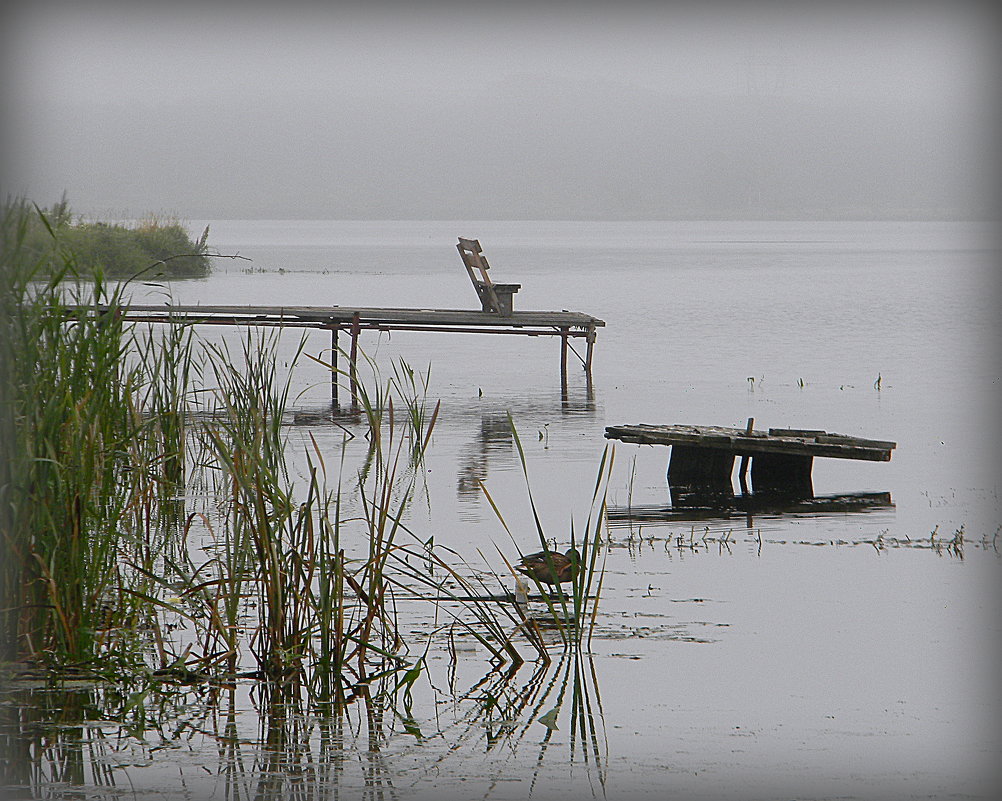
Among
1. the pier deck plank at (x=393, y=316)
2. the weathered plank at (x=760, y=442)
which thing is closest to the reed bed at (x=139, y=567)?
the weathered plank at (x=760, y=442)

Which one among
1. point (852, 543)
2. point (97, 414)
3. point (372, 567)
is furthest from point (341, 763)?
point (852, 543)

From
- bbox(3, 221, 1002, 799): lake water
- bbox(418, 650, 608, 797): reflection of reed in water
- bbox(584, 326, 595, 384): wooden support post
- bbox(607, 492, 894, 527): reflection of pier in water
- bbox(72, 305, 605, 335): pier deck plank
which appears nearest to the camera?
bbox(3, 221, 1002, 799): lake water

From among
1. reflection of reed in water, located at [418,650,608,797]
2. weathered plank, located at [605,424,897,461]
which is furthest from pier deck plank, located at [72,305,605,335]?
reflection of reed in water, located at [418,650,608,797]

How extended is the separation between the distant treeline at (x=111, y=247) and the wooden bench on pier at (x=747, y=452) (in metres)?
3.30

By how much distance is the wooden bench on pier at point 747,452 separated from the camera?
8883mm

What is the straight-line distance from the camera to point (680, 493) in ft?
29.6

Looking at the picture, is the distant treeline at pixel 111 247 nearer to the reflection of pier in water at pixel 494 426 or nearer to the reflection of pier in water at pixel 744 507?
the reflection of pier in water at pixel 494 426

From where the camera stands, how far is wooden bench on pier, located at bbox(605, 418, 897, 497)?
8.88 m

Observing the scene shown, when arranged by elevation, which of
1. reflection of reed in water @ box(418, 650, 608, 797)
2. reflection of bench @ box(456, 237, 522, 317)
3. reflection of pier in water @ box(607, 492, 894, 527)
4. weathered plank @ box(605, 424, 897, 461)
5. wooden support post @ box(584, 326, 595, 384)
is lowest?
reflection of reed in water @ box(418, 650, 608, 797)

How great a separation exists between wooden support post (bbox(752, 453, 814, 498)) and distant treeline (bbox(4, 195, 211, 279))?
12.9 feet

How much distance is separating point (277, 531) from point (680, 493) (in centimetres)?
481

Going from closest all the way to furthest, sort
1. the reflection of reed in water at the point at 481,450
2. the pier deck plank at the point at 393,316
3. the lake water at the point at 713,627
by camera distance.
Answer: the lake water at the point at 713,627
the reflection of reed in water at the point at 481,450
the pier deck plank at the point at 393,316

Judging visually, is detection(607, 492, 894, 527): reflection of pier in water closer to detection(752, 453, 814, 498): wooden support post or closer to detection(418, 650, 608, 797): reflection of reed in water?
detection(752, 453, 814, 498): wooden support post

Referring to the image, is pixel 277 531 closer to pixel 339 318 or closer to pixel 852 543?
pixel 852 543
